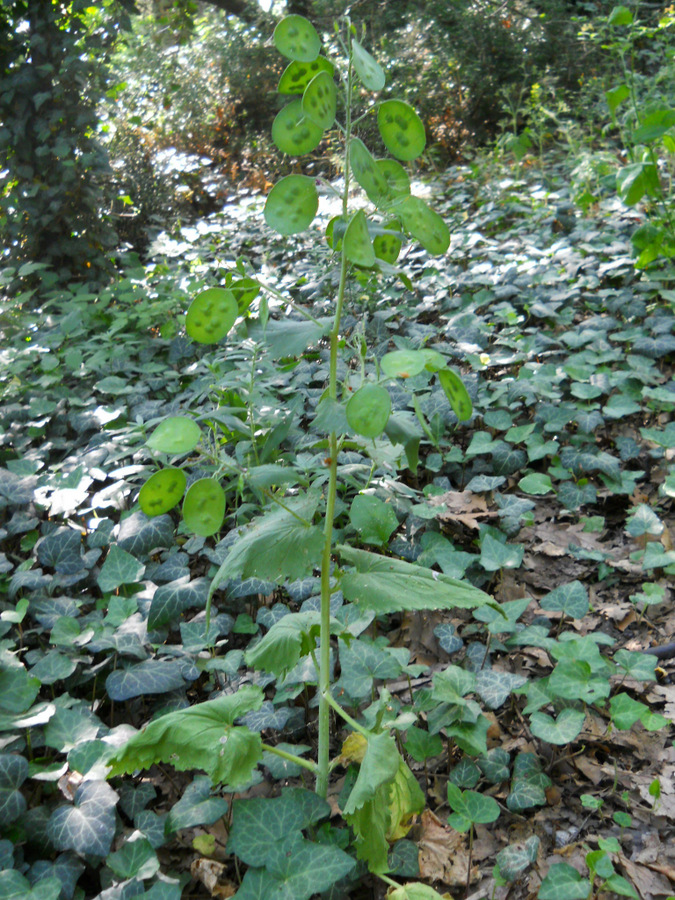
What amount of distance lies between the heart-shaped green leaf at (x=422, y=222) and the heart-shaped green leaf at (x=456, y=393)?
22 cm

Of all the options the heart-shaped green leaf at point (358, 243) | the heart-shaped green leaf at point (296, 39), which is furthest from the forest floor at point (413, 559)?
the heart-shaped green leaf at point (296, 39)

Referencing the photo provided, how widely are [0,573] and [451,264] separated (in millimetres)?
3234

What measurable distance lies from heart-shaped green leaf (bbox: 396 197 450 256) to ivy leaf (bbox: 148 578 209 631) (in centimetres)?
126

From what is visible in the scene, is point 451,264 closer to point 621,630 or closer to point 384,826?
point 621,630

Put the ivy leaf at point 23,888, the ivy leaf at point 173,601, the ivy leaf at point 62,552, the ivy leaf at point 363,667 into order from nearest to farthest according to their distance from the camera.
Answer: the ivy leaf at point 23,888, the ivy leaf at point 363,667, the ivy leaf at point 173,601, the ivy leaf at point 62,552

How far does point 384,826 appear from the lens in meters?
1.19

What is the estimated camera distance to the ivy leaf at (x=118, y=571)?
2002 millimetres

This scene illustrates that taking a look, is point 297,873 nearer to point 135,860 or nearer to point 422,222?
point 135,860

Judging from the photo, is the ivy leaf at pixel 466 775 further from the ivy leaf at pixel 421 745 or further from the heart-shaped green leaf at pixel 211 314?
the heart-shaped green leaf at pixel 211 314

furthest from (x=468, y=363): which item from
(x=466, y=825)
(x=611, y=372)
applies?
(x=466, y=825)

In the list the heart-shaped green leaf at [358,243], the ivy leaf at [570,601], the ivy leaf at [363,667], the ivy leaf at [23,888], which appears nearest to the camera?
the heart-shaped green leaf at [358,243]

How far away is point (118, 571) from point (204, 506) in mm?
1003

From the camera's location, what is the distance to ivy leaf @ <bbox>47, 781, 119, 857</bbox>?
1.35m

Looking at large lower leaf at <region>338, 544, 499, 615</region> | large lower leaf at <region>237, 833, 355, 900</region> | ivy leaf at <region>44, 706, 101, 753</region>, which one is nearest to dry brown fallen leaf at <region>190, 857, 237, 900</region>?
large lower leaf at <region>237, 833, 355, 900</region>
